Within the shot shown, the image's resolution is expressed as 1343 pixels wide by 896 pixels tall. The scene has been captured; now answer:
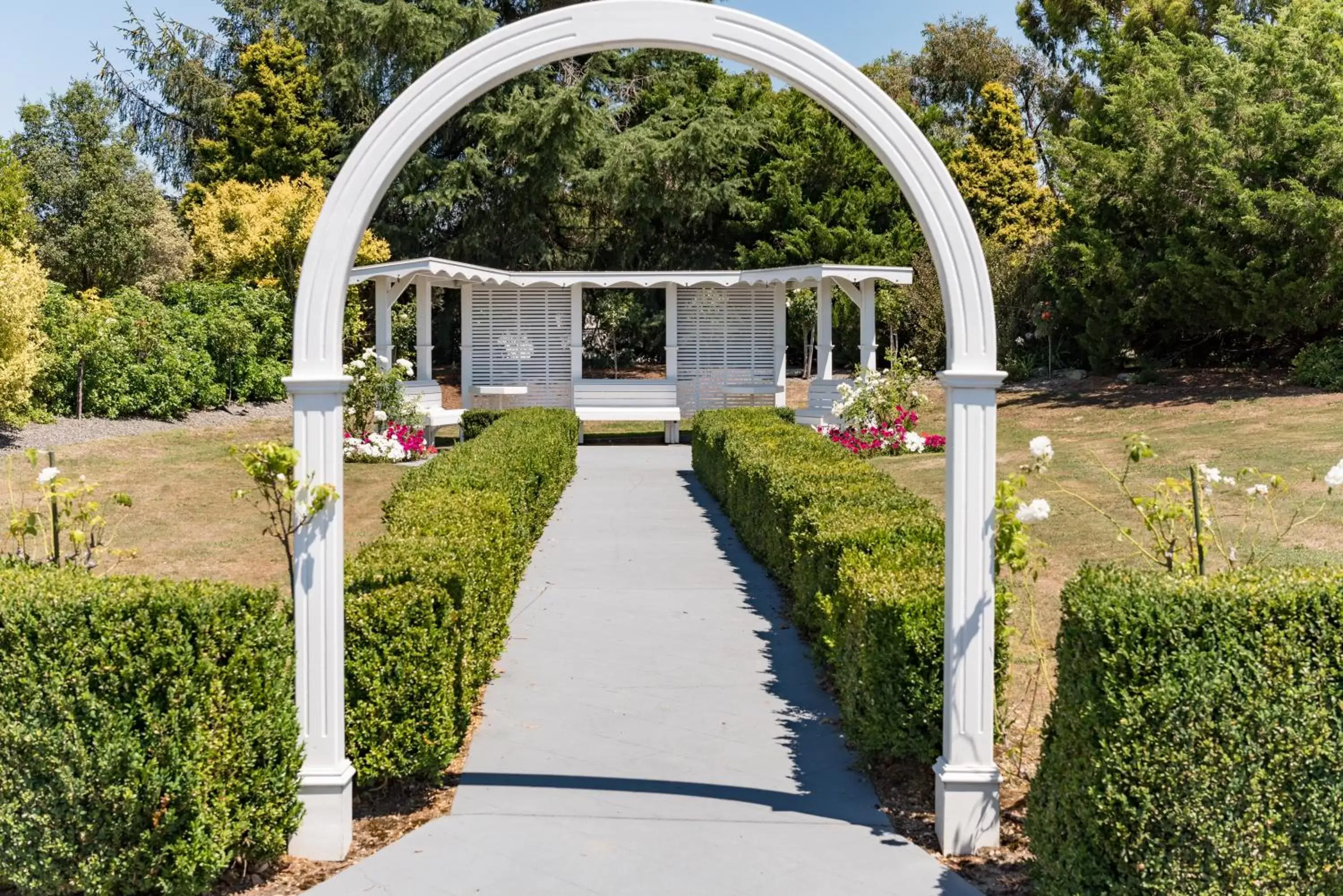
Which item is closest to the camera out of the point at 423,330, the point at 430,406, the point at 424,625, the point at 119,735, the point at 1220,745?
the point at 1220,745

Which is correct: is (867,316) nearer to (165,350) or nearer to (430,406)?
(430,406)

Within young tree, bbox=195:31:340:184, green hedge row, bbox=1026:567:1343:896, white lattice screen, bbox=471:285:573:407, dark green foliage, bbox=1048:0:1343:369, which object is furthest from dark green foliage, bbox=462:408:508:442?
green hedge row, bbox=1026:567:1343:896

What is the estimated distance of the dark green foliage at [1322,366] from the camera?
672 inches

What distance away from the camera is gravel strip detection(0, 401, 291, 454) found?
15688mm

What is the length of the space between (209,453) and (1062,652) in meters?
14.2

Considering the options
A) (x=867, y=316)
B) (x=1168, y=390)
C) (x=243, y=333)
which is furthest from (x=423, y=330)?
(x=1168, y=390)

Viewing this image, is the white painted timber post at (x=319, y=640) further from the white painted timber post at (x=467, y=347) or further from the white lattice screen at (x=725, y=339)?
the white lattice screen at (x=725, y=339)

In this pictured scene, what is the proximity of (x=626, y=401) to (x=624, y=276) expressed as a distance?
2140mm

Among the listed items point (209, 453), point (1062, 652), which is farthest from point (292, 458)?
point (209, 453)

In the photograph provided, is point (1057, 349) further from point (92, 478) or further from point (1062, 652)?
point (1062, 652)

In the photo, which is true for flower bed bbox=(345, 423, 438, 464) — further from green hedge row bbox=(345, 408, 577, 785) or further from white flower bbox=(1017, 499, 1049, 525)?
white flower bbox=(1017, 499, 1049, 525)

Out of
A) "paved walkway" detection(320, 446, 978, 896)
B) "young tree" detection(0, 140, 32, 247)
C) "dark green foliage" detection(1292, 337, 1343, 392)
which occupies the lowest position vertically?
"paved walkway" detection(320, 446, 978, 896)

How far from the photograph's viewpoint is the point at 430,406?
17625mm

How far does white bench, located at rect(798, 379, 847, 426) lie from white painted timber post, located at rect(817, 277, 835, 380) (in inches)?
6.9
